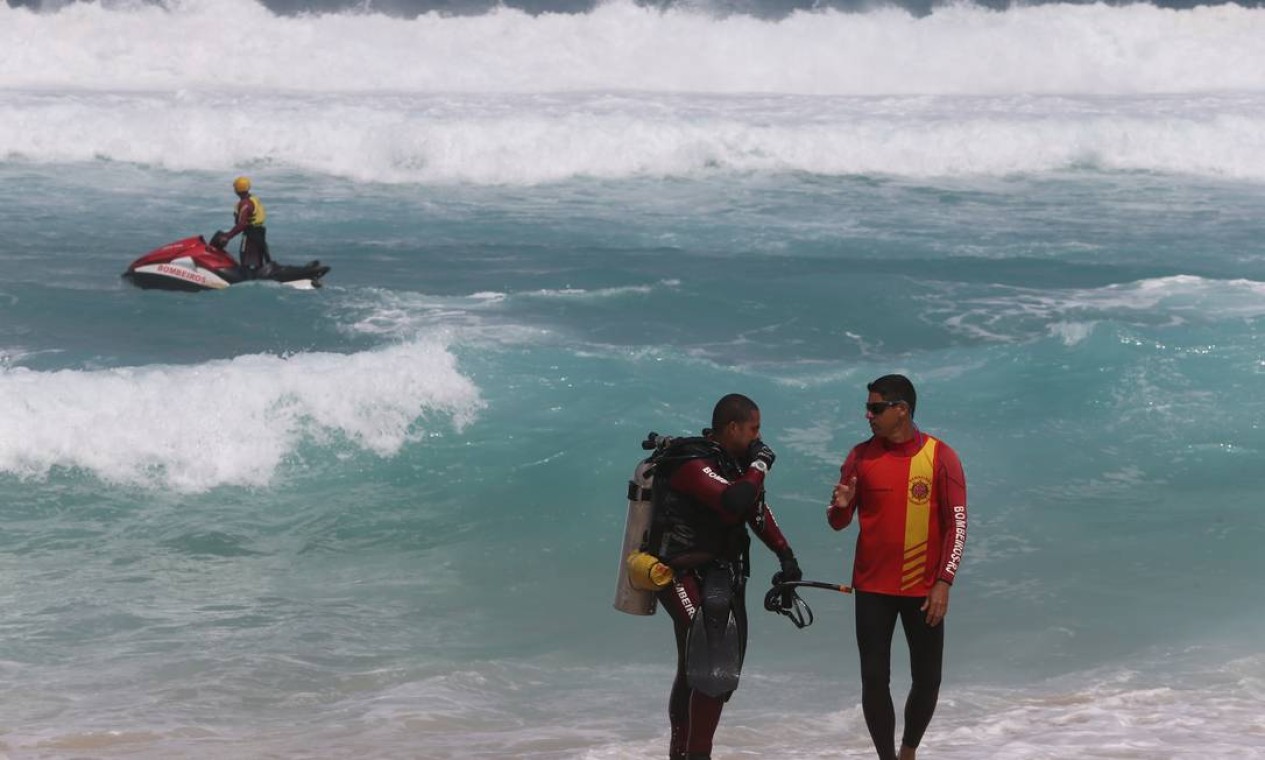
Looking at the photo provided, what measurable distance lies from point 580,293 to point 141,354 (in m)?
4.36

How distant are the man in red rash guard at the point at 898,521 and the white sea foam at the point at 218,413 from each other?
623 centimetres

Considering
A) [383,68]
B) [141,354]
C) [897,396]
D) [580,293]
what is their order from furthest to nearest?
1. [383,68]
2. [580,293]
3. [141,354]
4. [897,396]

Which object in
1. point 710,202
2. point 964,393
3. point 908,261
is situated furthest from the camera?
point 710,202

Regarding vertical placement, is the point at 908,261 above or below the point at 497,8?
below

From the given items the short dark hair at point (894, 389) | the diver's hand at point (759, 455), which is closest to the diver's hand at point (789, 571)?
the diver's hand at point (759, 455)

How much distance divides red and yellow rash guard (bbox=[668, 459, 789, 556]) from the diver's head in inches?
3.6

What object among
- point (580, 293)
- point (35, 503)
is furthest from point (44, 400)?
point (580, 293)

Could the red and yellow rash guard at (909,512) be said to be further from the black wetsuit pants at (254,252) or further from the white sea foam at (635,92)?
the white sea foam at (635,92)

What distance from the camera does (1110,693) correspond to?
7.27 m

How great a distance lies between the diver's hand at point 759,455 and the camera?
532cm

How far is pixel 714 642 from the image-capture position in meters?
5.38

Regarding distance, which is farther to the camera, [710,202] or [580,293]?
[710,202]

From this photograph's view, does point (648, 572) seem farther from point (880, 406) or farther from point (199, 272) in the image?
point (199, 272)

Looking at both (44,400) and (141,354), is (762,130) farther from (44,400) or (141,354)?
(44,400)
